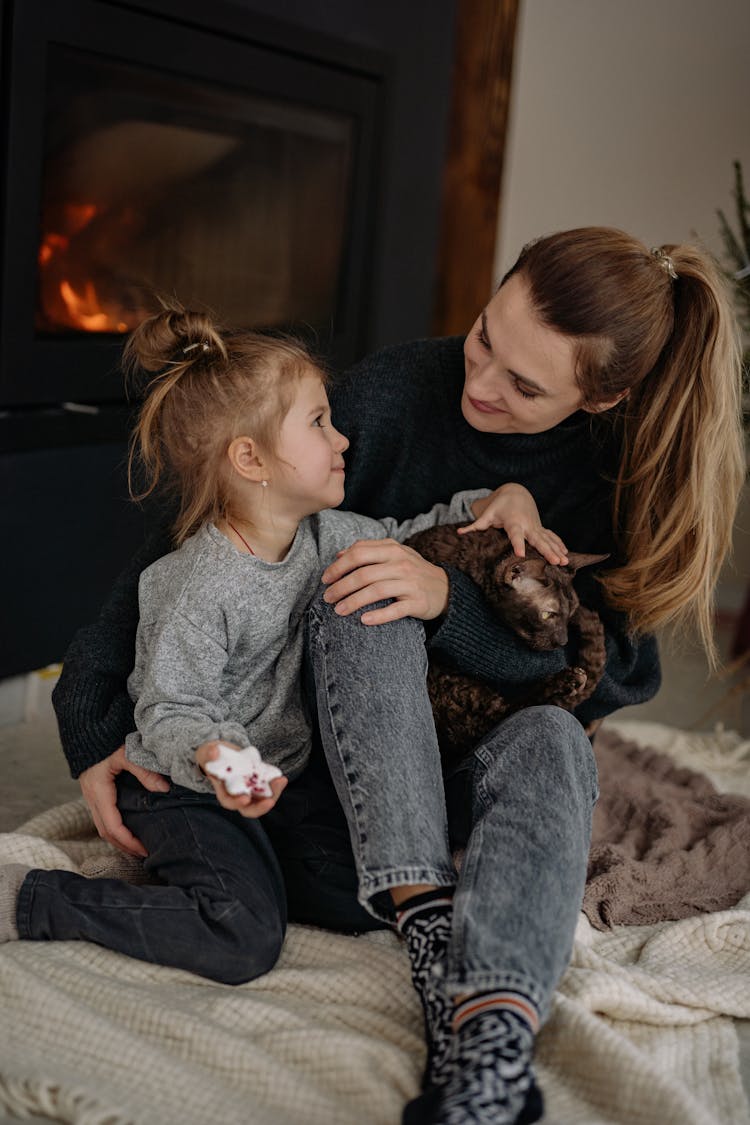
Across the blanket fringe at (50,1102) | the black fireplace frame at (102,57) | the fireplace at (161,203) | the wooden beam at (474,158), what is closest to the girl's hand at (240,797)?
the blanket fringe at (50,1102)

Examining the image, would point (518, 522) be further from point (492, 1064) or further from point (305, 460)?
point (492, 1064)

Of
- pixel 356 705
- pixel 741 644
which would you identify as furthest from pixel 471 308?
pixel 356 705

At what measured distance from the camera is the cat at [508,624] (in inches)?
54.5

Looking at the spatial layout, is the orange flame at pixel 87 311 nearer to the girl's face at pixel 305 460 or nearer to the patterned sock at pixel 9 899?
the girl's face at pixel 305 460

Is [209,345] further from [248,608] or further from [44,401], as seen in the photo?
[44,401]

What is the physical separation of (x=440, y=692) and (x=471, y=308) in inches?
88.1

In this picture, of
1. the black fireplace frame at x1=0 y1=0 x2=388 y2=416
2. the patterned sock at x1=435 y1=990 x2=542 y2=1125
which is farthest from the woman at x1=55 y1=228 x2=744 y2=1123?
the black fireplace frame at x1=0 y1=0 x2=388 y2=416

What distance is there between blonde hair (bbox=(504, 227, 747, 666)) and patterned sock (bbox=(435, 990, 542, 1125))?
0.62m

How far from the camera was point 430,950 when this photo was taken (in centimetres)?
114

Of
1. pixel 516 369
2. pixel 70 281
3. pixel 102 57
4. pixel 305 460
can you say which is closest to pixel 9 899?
pixel 305 460

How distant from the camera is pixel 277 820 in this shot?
136 cm

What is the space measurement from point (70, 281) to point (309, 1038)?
1480mm

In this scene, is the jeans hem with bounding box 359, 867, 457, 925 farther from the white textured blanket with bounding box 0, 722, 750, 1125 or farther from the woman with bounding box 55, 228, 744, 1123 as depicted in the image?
the white textured blanket with bounding box 0, 722, 750, 1125

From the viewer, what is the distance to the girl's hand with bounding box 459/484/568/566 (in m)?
1.42
